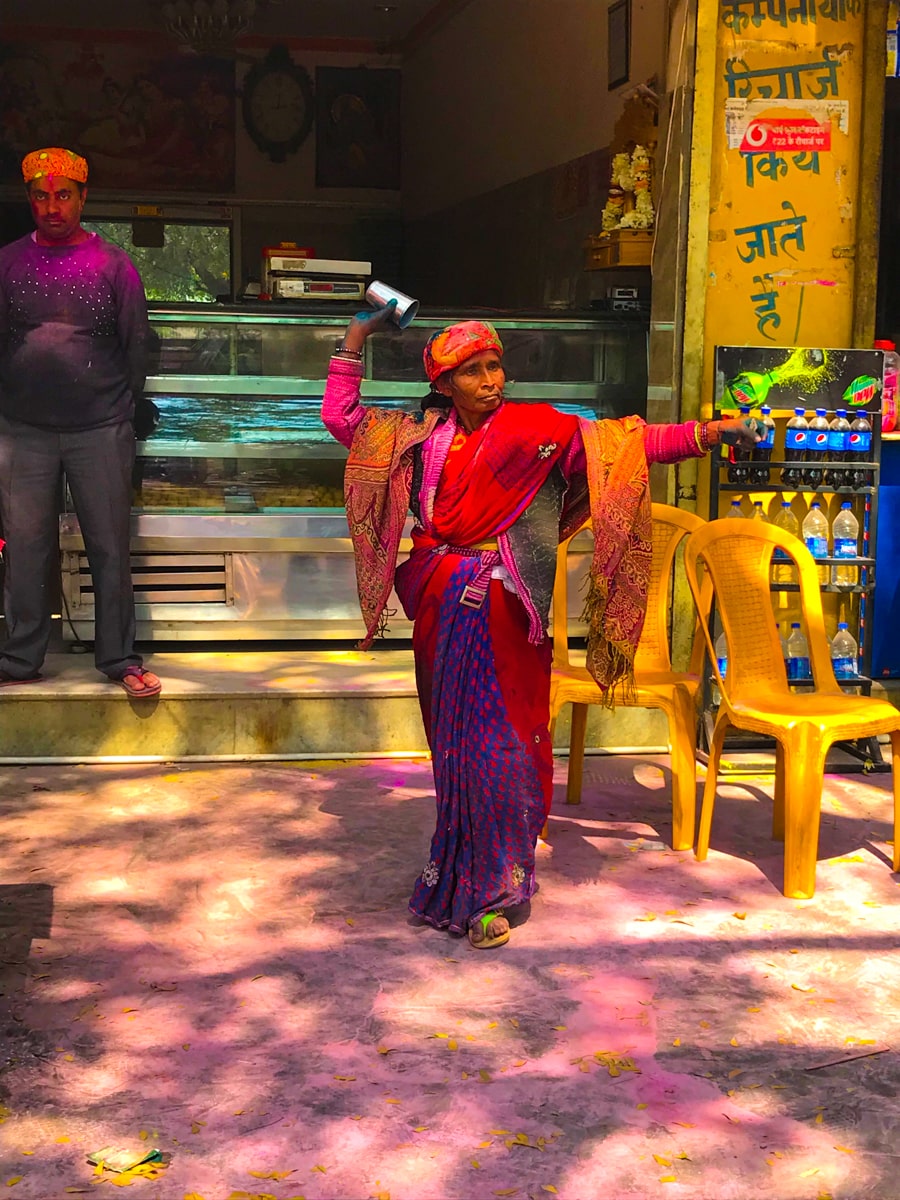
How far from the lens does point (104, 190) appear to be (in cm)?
1234

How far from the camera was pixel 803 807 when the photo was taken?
4.16m

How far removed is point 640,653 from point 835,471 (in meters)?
1.17

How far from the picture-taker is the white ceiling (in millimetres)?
11141

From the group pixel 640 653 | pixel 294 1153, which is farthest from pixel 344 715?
pixel 294 1153

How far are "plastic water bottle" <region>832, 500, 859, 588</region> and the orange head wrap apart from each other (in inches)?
89.4

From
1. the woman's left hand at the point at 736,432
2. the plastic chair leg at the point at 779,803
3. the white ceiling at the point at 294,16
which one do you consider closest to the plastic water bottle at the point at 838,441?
the plastic chair leg at the point at 779,803

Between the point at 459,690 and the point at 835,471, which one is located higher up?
the point at 835,471

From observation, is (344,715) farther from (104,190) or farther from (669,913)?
(104,190)

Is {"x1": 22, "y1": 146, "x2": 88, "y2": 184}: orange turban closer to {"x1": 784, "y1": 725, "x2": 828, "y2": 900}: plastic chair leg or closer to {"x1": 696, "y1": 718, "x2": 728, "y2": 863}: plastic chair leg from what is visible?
{"x1": 696, "y1": 718, "x2": 728, "y2": 863}: plastic chair leg

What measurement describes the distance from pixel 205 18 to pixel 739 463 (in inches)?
200

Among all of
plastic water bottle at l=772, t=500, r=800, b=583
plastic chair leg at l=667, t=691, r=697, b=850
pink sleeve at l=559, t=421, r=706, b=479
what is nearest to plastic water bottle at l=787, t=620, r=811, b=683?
plastic water bottle at l=772, t=500, r=800, b=583

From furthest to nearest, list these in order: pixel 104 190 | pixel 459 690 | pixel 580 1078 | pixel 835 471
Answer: pixel 104 190, pixel 835 471, pixel 459 690, pixel 580 1078

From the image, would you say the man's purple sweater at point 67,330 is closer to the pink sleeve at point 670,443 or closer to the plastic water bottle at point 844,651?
the pink sleeve at point 670,443

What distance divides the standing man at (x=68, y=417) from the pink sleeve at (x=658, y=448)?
223cm
